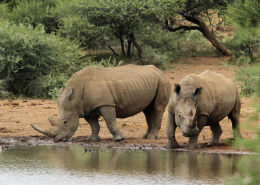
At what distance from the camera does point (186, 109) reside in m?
7.01

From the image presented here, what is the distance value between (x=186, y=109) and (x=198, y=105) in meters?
0.40

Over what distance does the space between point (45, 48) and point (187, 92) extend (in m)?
9.33

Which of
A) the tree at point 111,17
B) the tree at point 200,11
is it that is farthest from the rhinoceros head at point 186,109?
the tree at point 200,11

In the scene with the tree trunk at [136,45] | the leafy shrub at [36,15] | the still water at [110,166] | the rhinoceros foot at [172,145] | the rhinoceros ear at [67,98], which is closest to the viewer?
the still water at [110,166]

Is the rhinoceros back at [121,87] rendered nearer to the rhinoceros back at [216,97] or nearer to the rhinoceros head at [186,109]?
the rhinoceros back at [216,97]

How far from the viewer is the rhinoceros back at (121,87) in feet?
27.0

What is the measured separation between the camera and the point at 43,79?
14.9 meters

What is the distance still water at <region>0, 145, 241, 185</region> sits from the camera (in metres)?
5.54

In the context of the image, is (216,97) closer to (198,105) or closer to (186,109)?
(198,105)

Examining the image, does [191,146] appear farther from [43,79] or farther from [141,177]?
[43,79]

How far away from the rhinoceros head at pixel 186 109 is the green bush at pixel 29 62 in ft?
25.8

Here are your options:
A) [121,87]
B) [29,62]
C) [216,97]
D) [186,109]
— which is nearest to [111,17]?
[29,62]

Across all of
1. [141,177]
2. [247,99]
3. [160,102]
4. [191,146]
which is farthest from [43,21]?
[141,177]

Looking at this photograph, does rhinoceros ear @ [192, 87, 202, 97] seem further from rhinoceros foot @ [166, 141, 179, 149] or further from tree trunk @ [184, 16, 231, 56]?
tree trunk @ [184, 16, 231, 56]
